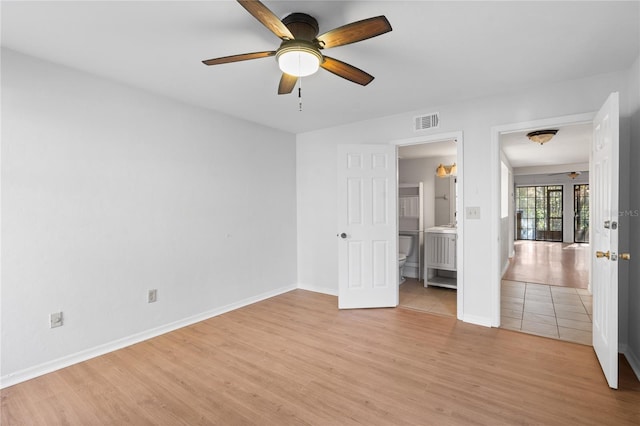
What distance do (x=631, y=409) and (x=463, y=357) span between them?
0.99 meters

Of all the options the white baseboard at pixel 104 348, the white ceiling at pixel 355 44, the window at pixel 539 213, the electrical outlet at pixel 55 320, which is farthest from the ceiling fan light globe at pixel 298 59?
the window at pixel 539 213

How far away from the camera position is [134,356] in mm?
2654

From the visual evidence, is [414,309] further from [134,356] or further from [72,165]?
[72,165]

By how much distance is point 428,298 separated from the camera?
13.8 feet

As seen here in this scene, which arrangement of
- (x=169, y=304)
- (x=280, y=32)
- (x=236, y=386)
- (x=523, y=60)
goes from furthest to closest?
(x=169, y=304) → (x=523, y=60) → (x=236, y=386) → (x=280, y=32)

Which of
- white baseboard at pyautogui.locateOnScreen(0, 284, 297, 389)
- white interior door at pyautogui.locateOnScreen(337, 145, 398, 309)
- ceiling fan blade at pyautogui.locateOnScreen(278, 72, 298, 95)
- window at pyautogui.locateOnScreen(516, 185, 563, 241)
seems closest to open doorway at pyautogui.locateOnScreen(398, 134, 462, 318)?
white interior door at pyautogui.locateOnScreen(337, 145, 398, 309)

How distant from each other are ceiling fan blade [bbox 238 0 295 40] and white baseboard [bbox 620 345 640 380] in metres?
3.35

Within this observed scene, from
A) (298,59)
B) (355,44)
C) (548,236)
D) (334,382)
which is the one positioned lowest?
(334,382)

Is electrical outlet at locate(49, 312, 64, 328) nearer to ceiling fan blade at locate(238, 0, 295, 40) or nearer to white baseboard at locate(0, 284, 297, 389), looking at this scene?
white baseboard at locate(0, 284, 297, 389)

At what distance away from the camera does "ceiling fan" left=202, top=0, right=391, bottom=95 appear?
1.61 m

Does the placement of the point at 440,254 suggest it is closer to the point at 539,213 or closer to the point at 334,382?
the point at 334,382

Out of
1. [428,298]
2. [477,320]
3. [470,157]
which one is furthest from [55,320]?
Answer: [470,157]

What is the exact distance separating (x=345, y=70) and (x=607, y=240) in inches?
85.4

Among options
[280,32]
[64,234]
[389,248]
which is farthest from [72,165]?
[389,248]
